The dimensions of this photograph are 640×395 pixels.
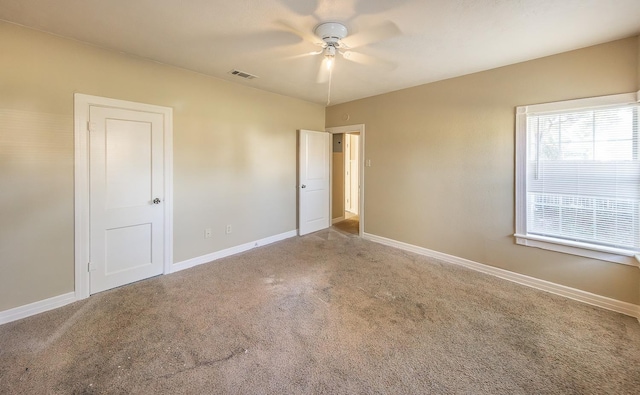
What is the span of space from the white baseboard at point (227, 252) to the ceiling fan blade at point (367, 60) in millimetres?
2907

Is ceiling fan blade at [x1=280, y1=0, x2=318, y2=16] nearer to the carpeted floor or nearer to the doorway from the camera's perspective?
the carpeted floor

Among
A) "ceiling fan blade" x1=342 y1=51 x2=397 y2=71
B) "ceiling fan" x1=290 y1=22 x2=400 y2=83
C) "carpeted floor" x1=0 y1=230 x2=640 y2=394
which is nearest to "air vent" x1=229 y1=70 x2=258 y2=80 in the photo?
"ceiling fan" x1=290 y1=22 x2=400 y2=83

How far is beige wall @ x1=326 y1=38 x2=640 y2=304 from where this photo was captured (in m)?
2.46

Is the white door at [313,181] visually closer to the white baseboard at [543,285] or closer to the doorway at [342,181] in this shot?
the doorway at [342,181]

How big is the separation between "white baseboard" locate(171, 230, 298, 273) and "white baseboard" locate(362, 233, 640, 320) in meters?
2.04

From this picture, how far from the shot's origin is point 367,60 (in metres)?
2.84

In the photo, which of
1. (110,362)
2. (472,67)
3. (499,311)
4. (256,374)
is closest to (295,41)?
(472,67)

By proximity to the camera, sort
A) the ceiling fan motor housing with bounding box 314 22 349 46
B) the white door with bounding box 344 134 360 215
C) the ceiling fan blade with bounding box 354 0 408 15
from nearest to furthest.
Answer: the ceiling fan blade with bounding box 354 0 408 15
the ceiling fan motor housing with bounding box 314 22 349 46
the white door with bounding box 344 134 360 215

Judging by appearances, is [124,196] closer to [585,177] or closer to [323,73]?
[323,73]

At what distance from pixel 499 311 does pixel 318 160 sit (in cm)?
352

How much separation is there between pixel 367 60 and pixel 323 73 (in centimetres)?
64

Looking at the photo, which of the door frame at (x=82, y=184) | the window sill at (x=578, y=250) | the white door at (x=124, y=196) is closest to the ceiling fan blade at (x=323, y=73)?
the white door at (x=124, y=196)

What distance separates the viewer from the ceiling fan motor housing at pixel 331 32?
211 cm

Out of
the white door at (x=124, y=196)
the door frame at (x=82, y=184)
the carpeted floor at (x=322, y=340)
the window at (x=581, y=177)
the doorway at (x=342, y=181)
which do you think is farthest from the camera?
the doorway at (x=342, y=181)
